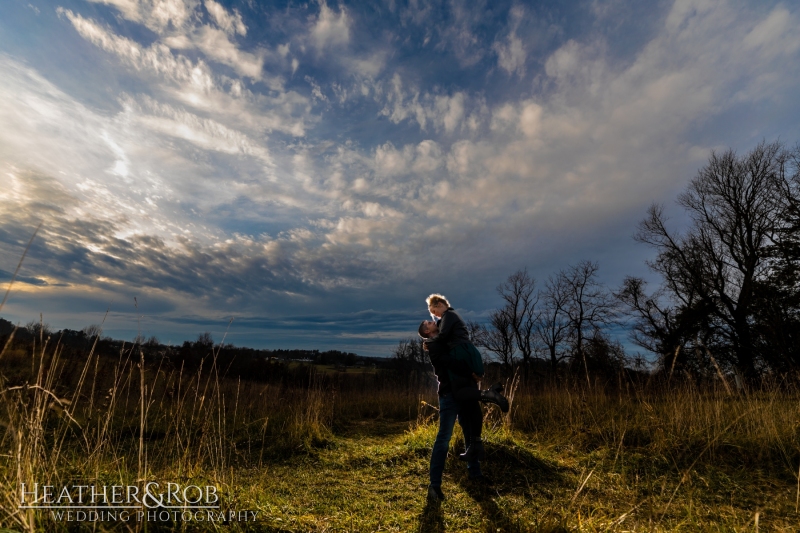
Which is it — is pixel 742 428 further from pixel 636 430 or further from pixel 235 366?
pixel 235 366

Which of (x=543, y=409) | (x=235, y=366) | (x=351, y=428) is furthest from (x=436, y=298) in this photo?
(x=235, y=366)

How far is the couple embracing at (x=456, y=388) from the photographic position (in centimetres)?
420

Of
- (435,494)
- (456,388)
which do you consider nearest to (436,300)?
(456,388)

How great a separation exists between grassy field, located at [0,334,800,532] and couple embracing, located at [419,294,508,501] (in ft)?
1.25

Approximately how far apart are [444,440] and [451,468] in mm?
1274

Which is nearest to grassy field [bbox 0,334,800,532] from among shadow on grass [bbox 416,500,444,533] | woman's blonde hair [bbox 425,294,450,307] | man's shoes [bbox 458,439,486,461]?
shadow on grass [bbox 416,500,444,533]

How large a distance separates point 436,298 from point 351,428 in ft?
22.5

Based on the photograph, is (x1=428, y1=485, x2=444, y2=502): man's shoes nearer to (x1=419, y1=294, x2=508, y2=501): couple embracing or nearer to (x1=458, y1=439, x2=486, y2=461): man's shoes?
(x1=419, y1=294, x2=508, y2=501): couple embracing

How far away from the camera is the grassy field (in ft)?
10.0

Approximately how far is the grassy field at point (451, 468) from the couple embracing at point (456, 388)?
1.25ft

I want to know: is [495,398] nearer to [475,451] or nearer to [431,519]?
[475,451]

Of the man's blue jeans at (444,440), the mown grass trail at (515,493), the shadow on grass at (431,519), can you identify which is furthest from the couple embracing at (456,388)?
the mown grass trail at (515,493)

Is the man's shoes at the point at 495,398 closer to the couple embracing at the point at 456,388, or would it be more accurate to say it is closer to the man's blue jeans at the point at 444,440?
the couple embracing at the point at 456,388

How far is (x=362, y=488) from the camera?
4.59 metres
